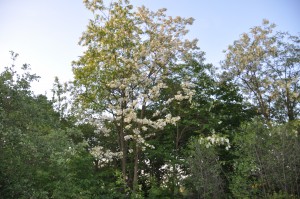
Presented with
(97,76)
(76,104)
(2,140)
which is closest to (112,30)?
(97,76)

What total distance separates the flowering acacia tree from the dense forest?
0.07m

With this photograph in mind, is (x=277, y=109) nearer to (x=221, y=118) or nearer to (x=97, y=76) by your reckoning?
(x=221, y=118)

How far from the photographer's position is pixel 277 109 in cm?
2441

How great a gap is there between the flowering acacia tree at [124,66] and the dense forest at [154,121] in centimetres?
7

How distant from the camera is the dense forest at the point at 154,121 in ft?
35.7

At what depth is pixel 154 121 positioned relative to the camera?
62.7 feet

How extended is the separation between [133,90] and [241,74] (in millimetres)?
10915

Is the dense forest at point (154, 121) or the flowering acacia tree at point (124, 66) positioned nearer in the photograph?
the dense forest at point (154, 121)

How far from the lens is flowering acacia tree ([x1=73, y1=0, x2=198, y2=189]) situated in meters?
17.8

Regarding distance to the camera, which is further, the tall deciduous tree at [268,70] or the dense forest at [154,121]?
the tall deciduous tree at [268,70]

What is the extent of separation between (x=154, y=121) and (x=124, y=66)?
4272 millimetres

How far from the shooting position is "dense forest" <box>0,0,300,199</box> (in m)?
10.9

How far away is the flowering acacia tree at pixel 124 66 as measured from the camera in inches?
699

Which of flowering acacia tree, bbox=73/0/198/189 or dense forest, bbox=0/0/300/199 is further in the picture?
flowering acacia tree, bbox=73/0/198/189
